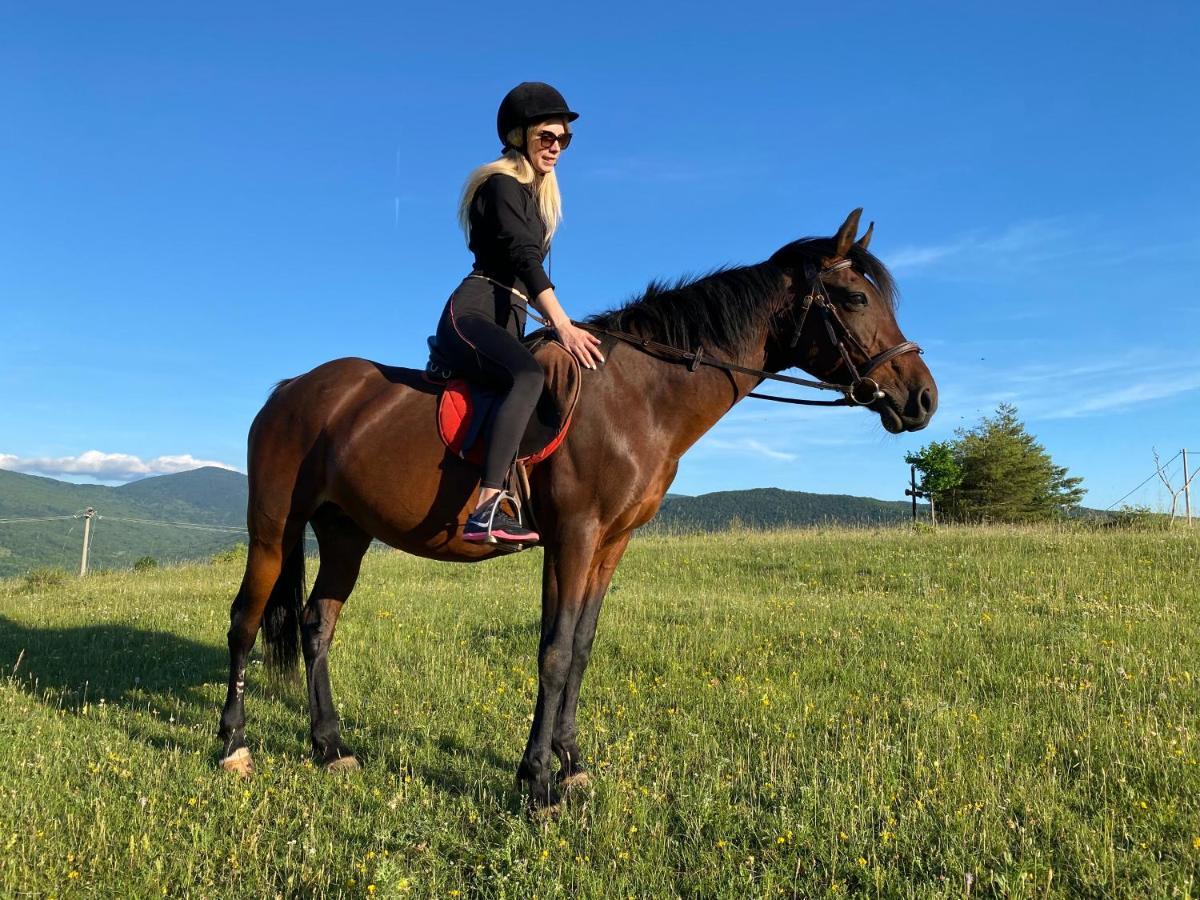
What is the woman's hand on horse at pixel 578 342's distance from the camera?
465cm

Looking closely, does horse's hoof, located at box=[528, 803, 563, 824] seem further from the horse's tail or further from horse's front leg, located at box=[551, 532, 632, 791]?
the horse's tail

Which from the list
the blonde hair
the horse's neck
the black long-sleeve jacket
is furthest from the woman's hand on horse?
the blonde hair

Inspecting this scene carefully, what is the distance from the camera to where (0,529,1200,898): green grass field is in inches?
142

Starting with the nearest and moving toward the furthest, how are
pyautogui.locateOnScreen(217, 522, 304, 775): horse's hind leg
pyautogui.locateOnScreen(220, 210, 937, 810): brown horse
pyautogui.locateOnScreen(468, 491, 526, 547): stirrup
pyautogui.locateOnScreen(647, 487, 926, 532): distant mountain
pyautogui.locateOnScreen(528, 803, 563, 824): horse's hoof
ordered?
pyautogui.locateOnScreen(528, 803, 563, 824): horse's hoof < pyautogui.locateOnScreen(468, 491, 526, 547): stirrup < pyautogui.locateOnScreen(220, 210, 937, 810): brown horse < pyautogui.locateOnScreen(217, 522, 304, 775): horse's hind leg < pyautogui.locateOnScreen(647, 487, 926, 532): distant mountain

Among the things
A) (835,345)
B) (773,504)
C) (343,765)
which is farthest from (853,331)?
(773,504)

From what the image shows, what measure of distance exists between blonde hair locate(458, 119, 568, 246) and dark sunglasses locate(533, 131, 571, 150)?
56mm

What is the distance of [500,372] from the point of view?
187 inches

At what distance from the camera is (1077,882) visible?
→ 11.2ft

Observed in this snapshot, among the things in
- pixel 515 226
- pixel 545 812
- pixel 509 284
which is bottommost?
pixel 545 812

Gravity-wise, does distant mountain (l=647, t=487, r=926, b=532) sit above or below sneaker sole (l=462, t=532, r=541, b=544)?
above

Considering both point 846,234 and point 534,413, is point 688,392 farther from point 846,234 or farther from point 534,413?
point 846,234

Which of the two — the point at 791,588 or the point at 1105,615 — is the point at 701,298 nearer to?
the point at 1105,615

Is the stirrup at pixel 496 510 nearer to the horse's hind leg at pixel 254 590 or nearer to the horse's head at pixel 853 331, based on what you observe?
the horse's head at pixel 853 331

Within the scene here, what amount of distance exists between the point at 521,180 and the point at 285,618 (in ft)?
14.3
